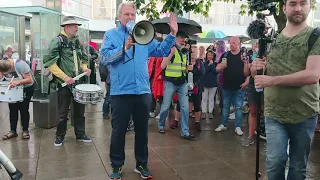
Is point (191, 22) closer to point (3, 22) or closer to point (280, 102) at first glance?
point (3, 22)

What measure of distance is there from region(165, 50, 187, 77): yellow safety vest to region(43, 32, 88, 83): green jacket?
1537mm

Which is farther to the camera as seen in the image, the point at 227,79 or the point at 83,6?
the point at 83,6

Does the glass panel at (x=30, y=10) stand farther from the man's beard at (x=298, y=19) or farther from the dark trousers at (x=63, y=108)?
the man's beard at (x=298, y=19)

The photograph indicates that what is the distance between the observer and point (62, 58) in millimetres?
5594

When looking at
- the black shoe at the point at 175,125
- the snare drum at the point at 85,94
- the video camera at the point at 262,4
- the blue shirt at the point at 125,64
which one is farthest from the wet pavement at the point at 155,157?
the video camera at the point at 262,4

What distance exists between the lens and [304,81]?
2730 mm

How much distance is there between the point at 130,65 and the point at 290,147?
1.90 metres

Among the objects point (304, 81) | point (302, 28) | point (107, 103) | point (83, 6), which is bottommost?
point (107, 103)

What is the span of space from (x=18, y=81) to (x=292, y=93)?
4382 millimetres

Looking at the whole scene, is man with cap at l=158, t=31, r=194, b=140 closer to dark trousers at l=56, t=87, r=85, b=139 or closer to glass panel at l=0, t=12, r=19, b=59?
dark trousers at l=56, t=87, r=85, b=139

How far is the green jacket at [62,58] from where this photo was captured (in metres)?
5.44

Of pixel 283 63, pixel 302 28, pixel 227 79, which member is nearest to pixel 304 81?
pixel 283 63

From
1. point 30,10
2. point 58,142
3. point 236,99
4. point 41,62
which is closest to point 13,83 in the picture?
point 58,142

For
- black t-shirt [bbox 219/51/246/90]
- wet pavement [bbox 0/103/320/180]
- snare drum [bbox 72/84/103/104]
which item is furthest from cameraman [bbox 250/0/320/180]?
black t-shirt [bbox 219/51/246/90]
